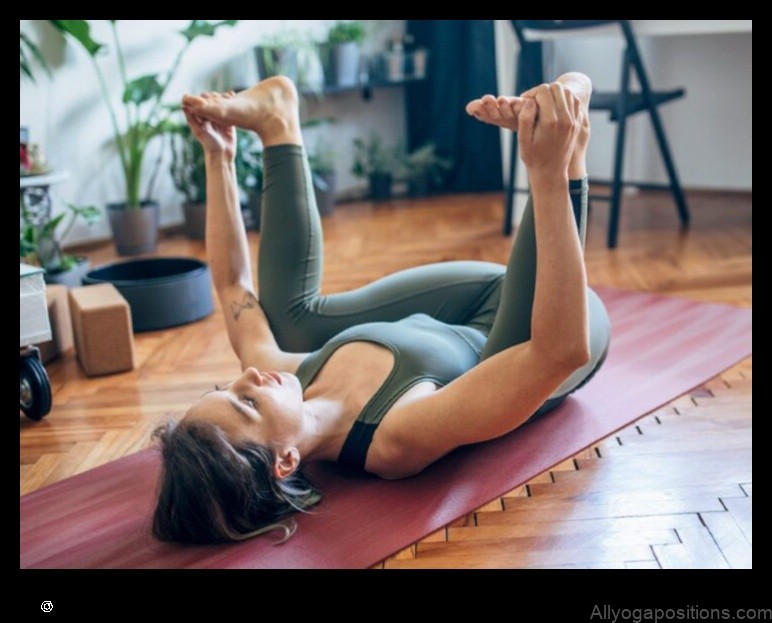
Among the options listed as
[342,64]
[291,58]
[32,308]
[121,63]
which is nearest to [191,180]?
[121,63]

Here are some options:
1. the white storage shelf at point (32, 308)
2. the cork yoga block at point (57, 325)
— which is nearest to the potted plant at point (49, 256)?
the cork yoga block at point (57, 325)

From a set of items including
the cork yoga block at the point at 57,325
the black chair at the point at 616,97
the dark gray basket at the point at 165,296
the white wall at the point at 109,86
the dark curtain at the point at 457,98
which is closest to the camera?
the cork yoga block at the point at 57,325

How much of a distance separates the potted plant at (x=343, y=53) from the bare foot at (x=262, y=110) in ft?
7.88

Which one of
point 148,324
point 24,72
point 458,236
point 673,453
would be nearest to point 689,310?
point 673,453

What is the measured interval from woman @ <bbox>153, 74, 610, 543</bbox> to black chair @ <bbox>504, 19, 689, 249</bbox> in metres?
1.56

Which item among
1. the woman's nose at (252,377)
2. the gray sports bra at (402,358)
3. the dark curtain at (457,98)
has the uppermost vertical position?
the dark curtain at (457,98)

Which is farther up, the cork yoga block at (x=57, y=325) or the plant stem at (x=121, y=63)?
the plant stem at (x=121, y=63)

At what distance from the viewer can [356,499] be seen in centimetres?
171

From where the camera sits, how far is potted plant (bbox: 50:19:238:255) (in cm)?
369

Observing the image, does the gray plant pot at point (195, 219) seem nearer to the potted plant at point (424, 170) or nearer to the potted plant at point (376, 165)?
the potted plant at point (376, 165)

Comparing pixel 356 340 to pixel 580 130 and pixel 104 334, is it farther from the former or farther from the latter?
pixel 104 334

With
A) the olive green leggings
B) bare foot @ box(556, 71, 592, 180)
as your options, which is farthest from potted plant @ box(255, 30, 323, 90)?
bare foot @ box(556, 71, 592, 180)

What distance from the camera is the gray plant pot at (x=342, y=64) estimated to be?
4496 mm

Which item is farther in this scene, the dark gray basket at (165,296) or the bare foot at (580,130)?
the dark gray basket at (165,296)
